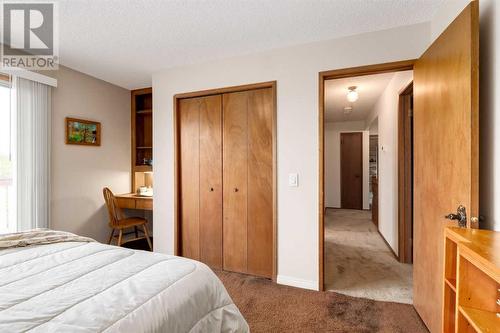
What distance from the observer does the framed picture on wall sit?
3125 mm

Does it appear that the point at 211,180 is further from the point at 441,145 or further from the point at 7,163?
the point at 441,145

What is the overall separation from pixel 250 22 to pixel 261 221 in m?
1.90

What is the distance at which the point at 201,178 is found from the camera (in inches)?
119

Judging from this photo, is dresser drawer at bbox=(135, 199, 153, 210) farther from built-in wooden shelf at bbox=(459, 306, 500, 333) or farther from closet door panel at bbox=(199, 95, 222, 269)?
built-in wooden shelf at bbox=(459, 306, 500, 333)

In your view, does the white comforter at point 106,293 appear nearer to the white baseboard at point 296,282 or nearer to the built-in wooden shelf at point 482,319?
the built-in wooden shelf at point 482,319

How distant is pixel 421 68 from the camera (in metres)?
1.98

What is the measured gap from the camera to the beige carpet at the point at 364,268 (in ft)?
7.91

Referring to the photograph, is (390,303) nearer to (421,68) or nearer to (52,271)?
(421,68)

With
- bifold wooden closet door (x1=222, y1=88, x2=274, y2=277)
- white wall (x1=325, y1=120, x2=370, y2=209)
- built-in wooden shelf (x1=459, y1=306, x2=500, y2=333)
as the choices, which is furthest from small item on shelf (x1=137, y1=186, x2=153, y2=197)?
white wall (x1=325, y1=120, x2=370, y2=209)

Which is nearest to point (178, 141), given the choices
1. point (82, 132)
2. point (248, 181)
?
point (248, 181)

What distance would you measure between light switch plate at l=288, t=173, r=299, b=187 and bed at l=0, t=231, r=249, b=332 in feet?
4.46

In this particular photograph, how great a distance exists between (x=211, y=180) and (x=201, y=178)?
5.4 inches

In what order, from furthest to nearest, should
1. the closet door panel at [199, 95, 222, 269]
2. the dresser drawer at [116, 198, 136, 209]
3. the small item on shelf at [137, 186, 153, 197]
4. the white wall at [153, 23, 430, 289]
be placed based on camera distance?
the small item on shelf at [137, 186, 153, 197], the dresser drawer at [116, 198, 136, 209], the closet door panel at [199, 95, 222, 269], the white wall at [153, 23, 430, 289]
